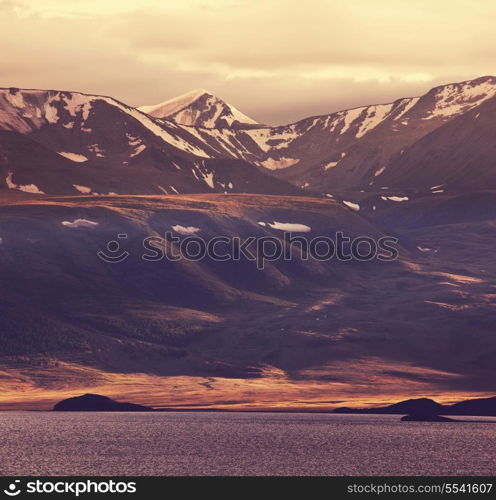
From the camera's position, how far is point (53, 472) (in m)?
191

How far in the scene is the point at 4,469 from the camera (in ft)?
632
